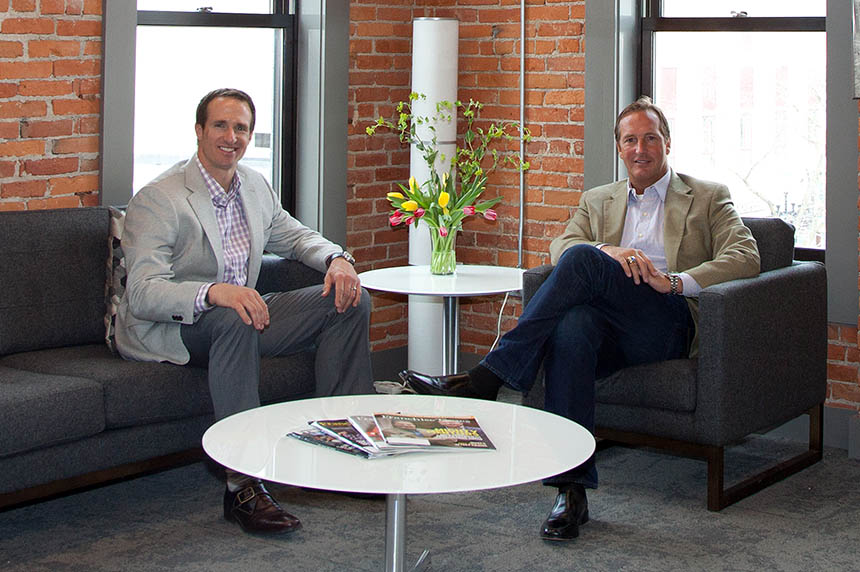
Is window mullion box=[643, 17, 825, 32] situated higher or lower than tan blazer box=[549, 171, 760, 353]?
higher

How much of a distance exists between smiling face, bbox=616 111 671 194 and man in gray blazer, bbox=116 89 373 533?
40.5 inches

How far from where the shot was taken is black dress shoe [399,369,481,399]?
12.1ft

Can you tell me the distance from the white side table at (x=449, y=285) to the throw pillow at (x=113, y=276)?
2.89 ft

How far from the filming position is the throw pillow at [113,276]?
3740mm

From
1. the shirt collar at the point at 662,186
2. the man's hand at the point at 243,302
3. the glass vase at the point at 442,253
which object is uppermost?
the shirt collar at the point at 662,186

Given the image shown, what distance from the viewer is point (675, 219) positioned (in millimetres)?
3963

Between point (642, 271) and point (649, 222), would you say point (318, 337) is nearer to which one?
point (642, 271)

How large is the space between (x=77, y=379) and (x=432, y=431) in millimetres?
1212

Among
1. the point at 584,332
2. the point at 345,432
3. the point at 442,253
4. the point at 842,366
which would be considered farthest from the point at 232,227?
the point at 842,366

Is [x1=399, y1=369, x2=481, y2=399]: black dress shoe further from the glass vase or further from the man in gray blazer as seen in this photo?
the glass vase

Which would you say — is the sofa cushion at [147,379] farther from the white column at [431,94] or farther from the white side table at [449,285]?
the white column at [431,94]

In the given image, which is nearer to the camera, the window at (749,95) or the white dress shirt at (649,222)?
the white dress shirt at (649,222)

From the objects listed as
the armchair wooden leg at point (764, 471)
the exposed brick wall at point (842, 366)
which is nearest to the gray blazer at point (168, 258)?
the armchair wooden leg at point (764, 471)

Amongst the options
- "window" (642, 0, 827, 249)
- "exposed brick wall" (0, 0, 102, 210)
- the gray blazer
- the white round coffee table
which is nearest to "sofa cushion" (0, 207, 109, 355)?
the gray blazer
